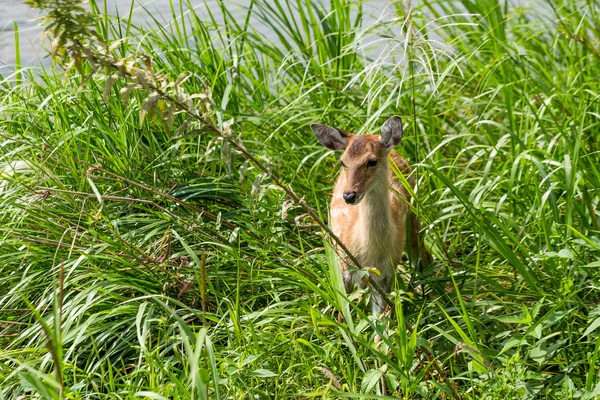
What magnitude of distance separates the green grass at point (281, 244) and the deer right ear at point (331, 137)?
32cm

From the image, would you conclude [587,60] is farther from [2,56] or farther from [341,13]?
[2,56]

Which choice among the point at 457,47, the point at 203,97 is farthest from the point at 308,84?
the point at 203,97

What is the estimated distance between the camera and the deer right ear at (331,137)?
417cm

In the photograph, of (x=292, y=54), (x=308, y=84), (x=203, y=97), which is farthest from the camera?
(x=292, y=54)

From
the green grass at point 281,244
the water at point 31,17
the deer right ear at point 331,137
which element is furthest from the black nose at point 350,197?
the water at point 31,17

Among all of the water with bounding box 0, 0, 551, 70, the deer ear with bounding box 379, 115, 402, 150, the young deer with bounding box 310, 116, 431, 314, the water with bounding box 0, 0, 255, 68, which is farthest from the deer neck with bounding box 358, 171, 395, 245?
the water with bounding box 0, 0, 255, 68

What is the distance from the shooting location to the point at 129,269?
12.6ft

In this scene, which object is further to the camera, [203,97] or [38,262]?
[38,262]

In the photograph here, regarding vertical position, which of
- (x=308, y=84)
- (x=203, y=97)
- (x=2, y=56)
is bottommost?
(x=2, y=56)

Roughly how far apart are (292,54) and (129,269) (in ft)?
6.77

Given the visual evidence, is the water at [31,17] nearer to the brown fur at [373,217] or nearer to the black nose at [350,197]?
the brown fur at [373,217]

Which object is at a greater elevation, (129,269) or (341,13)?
(341,13)

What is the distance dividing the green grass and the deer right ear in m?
0.32

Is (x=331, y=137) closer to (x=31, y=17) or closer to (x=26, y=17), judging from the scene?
(x=31, y=17)
